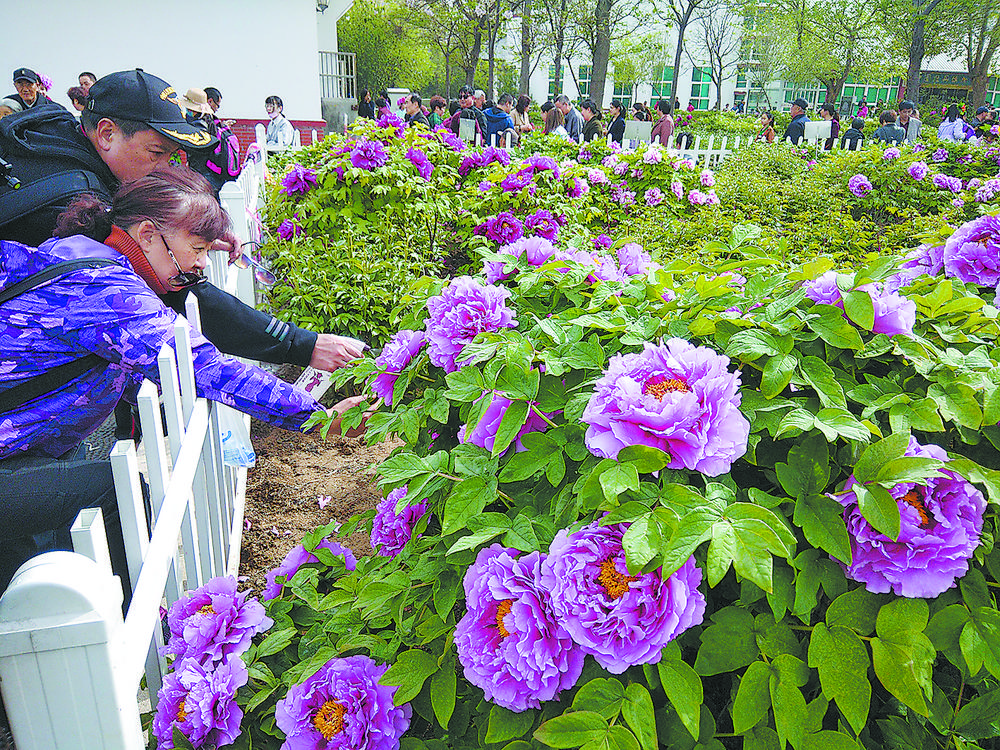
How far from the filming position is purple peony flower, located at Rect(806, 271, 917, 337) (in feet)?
3.75

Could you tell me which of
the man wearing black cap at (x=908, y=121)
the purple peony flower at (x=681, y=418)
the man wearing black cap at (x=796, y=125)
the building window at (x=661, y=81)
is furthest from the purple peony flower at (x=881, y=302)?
the building window at (x=661, y=81)

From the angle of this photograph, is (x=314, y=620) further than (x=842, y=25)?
No

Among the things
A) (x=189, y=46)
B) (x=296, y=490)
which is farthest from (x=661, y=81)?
(x=296, y=490)

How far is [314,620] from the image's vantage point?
1496mm

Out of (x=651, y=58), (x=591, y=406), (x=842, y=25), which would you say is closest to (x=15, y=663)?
(x=591, y=406)

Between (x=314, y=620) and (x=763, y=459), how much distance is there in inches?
38.5

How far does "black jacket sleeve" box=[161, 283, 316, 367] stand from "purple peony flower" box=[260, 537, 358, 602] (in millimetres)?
1074

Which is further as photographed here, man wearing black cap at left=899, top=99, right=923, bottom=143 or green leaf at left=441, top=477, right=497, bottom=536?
man wearing black cap at left=899, top=99, right=923, bottom=143

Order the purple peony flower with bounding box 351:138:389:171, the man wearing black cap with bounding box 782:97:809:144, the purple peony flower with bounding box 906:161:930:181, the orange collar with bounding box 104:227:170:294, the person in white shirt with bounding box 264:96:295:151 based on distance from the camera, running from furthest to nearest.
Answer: the man wearing black cap with bounding box 782:97:809:144 < the person in white shirt with bounding box 264:96:295:151 < the purple peony flower with bounding box 906:161:930:181 < the purple peony flower with bounding box 351:138:389:171 < the orange collar with bounding box 104:227:170:294

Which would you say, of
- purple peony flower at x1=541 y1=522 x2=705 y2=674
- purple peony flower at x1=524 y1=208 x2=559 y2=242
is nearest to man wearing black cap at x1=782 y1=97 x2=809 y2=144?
purple peony flower at x1=524 y1=208 x2=559 y2=242

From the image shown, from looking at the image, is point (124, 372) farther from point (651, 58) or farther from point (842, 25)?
point (651, 58)

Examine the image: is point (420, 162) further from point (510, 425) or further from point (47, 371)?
point (510, 425)

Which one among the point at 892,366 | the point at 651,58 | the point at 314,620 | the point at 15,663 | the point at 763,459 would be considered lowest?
the point at 314,620

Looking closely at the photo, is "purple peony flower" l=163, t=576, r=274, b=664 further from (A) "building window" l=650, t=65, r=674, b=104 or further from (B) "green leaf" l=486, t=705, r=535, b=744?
(A) "building window" l=650, t=65, r=674, b=104
